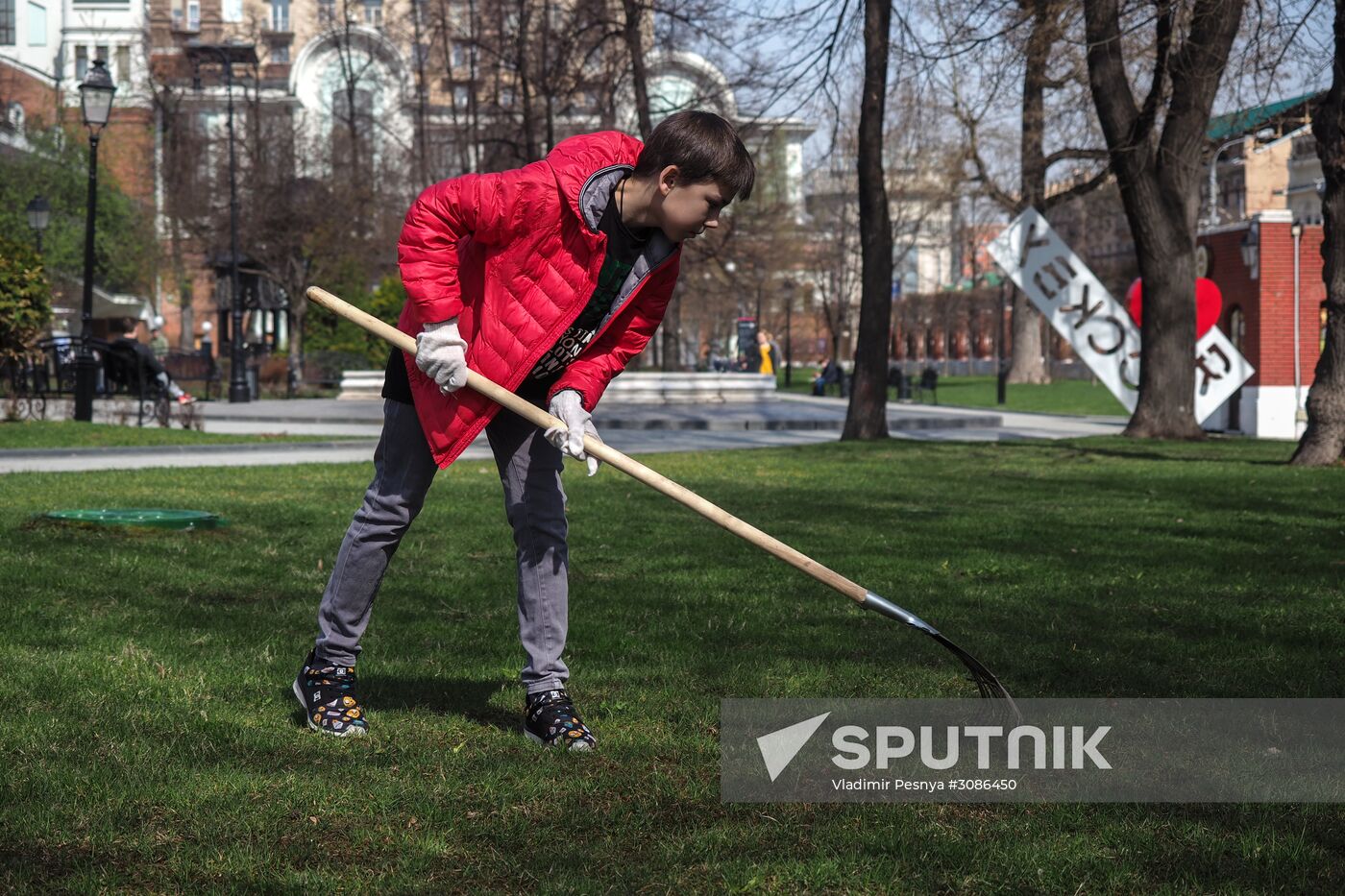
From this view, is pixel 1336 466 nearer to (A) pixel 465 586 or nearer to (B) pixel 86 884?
(A) pixel 465 586

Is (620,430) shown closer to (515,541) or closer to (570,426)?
(515,541)

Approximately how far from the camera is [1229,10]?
14547 millimetres

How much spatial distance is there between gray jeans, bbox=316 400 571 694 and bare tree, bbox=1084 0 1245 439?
13178mm

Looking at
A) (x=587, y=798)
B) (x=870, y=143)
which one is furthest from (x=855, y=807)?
(x=870, y=143)

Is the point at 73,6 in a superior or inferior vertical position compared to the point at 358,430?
superior

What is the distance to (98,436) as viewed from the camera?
16016 mm

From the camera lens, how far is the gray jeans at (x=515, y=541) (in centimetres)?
404

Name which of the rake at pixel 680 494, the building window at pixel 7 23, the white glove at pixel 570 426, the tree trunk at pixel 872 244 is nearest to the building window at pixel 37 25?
the building window at pixel 7 23

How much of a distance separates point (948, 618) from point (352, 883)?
3.33 metres

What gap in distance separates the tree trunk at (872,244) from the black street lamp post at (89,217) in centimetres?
907

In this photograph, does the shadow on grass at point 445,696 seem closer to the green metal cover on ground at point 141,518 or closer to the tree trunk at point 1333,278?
the green metal cover on ground at point 141,518

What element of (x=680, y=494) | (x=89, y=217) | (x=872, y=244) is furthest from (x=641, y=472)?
(x=89, y=217)

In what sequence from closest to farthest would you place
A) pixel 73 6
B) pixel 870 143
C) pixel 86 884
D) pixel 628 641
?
pixel 86 884
pixel 628 641
pixel 870 143
pixel 73 6

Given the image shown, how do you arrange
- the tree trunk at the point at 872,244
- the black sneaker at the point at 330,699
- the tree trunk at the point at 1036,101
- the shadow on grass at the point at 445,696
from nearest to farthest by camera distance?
the black sneaker at the point at 330,699, the shadow on grass at the point at 445,696, the tree trunk at the point at 1036,101, the tree trunk at the point at 872,244
